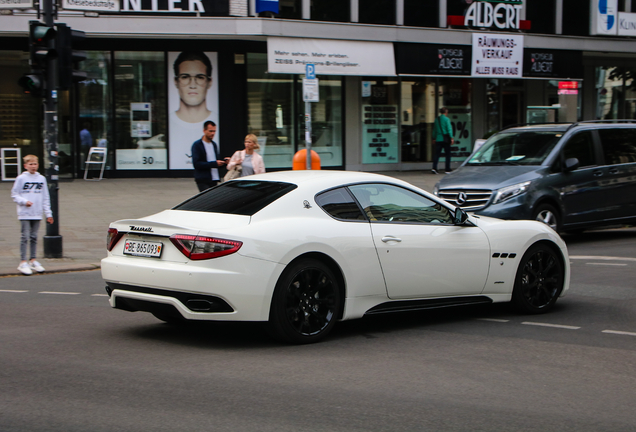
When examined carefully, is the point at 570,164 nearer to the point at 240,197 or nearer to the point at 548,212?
the point at 548,212

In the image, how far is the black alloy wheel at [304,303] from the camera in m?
6.14

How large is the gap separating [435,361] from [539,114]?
25.6 meters

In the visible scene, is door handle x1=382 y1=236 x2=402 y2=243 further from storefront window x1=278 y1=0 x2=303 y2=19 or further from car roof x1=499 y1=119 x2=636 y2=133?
storefront window x1=278 y1=0 x2=303 y2=19

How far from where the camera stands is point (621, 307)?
8211mm

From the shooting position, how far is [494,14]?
86.0ft

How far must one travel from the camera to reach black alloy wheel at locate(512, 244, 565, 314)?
25.4 ft

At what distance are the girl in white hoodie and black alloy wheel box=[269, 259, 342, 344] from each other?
17.9ft

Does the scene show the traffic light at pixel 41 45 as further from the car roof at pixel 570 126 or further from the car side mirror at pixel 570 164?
the car side mirror at pixel 570 164

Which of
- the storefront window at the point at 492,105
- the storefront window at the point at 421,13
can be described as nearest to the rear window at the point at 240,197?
the storefront window at the point at 421,13

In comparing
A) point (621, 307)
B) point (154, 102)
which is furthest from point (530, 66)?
point (621, 307)

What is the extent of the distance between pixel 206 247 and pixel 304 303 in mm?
903

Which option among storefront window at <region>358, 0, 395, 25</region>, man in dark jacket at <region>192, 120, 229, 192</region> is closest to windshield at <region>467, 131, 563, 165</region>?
man in dark jacket at <region>192, 120, 229, 192</region>

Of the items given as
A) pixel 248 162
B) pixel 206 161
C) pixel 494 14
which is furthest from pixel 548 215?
pixel 494 14

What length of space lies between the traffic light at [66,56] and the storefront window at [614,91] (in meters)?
24.7
